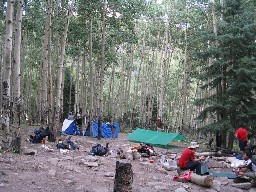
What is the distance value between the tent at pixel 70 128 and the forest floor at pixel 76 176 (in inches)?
333

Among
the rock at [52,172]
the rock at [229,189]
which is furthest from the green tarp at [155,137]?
the rock at [52,172]

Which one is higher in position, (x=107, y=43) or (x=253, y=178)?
(x=107, y=43)

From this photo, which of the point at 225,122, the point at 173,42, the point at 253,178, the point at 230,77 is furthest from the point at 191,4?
the point at 253,178

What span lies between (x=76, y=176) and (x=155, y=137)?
8990mm

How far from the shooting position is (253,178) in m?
8.94

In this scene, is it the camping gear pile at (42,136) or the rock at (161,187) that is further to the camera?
the camping gear pile at (42,136)

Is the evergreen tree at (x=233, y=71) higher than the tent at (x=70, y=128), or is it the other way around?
the evergreen tree at (x=233, y=71)

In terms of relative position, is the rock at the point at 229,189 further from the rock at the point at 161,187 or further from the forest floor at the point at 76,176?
the rock at the point at 161,187

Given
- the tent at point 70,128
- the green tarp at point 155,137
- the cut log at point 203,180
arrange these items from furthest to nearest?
the tent at point 70,128, the green tarp at point 155,137, the cut log at point 203,180

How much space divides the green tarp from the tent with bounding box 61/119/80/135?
12.1ft

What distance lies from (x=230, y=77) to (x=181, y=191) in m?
9.57

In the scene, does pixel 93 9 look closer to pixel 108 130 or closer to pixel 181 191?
pixel 108 130

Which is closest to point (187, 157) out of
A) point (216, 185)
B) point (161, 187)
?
point (216, 185)

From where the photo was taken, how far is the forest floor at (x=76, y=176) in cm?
691
